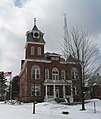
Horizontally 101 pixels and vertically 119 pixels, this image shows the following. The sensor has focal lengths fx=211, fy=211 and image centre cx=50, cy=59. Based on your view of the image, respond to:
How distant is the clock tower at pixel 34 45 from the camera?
1790 inches

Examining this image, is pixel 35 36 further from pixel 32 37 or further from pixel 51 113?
pixel 51 113

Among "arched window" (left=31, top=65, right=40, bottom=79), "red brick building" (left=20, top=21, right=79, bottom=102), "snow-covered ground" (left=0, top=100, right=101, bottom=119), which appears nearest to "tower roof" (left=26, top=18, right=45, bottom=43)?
"red brick building" (left=20, top=21, right=79, bottom=102)

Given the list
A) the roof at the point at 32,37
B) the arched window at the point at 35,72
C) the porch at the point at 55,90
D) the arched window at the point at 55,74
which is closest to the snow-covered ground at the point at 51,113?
the porch at the point at 55,90

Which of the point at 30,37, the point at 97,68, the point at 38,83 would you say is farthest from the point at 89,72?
the point at 30,37

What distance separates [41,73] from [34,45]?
20.6 ft

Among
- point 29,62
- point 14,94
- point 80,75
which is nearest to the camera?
point 80,75

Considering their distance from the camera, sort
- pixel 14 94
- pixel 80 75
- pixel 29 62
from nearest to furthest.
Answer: pixel 80 75, pixel 29 62, pixel 14 94

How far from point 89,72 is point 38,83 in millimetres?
22553

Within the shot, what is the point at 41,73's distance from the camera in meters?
44.8

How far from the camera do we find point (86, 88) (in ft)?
77.7

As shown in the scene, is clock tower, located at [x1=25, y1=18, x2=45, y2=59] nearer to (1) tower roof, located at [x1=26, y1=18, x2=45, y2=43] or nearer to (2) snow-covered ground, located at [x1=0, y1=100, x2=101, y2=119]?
(1) tower roof, located at [x1=26, y1=18, x2=45, y2=43]

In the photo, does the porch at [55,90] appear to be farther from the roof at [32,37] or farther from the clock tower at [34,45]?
the roof at [32,37]

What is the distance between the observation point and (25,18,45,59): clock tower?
45469 mm

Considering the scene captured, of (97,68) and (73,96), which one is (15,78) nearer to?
(73,96)
